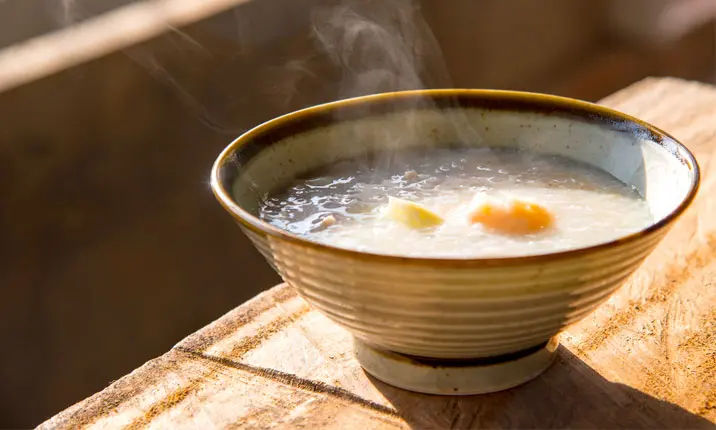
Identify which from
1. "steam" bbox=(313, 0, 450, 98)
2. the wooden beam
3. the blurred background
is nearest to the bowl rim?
"steam" bbox=(313, 0, 450, 98)

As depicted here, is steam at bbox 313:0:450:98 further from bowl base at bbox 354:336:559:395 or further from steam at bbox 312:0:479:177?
bowl base at bbox 354:336:559:395

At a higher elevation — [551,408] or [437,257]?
[437,257]

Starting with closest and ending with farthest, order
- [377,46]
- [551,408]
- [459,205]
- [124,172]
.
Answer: [551,408] → [459,205] → [124,172] → [377,46]

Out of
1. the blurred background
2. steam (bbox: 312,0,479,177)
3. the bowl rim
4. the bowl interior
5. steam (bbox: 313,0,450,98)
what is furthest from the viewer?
the blurred background

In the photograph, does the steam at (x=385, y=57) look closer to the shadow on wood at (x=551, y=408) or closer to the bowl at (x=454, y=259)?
the bowl at (x=454, y=259)

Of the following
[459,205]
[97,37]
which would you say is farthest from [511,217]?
[97,37]

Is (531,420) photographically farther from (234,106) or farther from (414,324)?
(234,106)

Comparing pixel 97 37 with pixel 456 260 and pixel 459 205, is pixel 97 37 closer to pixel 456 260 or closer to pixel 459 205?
pixel 459 205

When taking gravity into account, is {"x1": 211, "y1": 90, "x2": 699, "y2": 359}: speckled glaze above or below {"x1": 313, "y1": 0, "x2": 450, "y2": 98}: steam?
above
